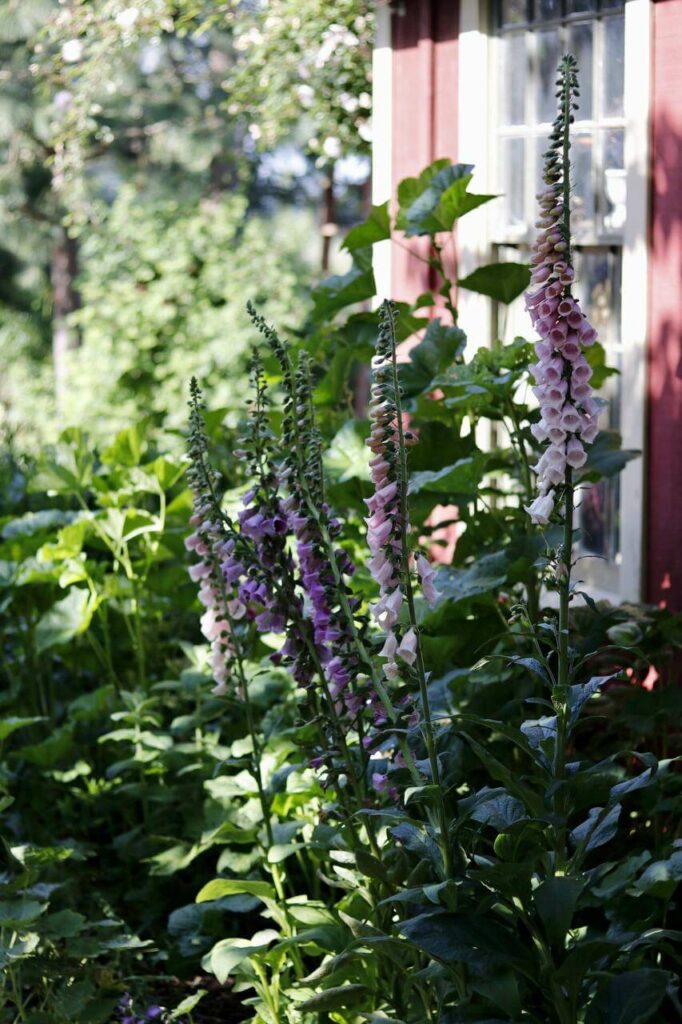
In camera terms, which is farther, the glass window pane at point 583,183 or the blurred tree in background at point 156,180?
the blurred tree in background at point 156,180

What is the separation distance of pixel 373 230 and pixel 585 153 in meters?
0.79

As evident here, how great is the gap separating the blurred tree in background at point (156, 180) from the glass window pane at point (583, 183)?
199 centimetres

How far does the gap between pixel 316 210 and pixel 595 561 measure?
61.6 feet

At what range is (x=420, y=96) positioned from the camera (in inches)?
201

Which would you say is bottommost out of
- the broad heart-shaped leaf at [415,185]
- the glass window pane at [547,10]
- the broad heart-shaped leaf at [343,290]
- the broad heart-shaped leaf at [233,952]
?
the broad heart-shaped leaf at [233,952]

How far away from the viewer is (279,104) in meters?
7.61

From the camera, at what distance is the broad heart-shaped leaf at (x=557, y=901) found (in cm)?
225

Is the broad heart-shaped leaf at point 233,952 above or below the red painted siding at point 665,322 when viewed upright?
below

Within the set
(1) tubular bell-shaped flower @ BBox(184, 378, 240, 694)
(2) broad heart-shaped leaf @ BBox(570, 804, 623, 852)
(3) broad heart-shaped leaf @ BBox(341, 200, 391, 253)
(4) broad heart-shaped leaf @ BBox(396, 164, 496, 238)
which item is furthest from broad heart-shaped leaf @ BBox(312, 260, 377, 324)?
(2) broad heart-shaped leaf @ BBox(570, 804, 623, 852)

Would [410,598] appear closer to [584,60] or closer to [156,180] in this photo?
[584,60]

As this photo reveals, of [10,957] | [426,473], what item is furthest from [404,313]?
[10,957]

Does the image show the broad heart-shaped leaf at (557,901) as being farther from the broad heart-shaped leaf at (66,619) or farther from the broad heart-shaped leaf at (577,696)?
the broad heart-shaped leaf at (66,619)

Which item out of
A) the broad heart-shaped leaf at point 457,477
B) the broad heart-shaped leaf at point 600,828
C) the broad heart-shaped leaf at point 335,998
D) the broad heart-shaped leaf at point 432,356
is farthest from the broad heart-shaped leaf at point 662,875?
the broad heart-shaped leaf at point 432,356

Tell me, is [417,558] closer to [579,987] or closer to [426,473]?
[579,987]
